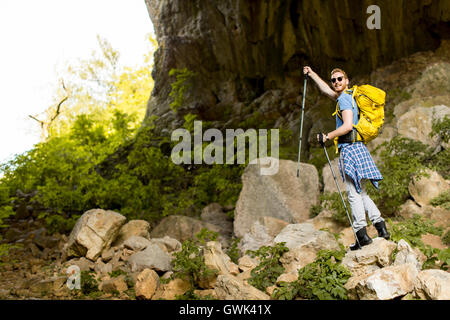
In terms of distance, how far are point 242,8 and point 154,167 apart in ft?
22.5

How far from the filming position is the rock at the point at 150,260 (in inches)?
213

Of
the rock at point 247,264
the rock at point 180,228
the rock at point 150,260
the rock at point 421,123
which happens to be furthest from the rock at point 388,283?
the rock at point 180,228

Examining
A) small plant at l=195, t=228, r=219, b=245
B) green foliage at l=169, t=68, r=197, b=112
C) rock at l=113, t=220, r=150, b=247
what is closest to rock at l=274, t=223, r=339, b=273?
small plant at l=195, t=228, r=219, b=245

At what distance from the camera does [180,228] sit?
24.5 feet

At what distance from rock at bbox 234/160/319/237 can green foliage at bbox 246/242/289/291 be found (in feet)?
6.51

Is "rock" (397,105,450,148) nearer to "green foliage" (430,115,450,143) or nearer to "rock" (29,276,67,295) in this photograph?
"green foliage" (430,115,450,143)

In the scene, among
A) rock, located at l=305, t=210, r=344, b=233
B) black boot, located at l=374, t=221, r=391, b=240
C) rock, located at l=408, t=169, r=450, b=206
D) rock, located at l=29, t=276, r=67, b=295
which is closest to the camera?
black boot, located at l=374, t=221, r=391, b=240

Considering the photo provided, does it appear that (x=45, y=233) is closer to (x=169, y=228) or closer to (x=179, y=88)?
(x=169, y=228)

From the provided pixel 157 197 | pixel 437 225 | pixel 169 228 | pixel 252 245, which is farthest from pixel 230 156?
pixel 437 225

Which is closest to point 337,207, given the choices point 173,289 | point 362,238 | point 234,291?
point 362,238

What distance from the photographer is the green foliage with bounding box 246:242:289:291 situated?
4180 mm

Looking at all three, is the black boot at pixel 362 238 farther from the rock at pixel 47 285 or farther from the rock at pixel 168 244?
the rock at pixel 47 285

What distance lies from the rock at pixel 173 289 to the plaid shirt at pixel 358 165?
2.49 m

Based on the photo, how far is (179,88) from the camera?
52.7ft
